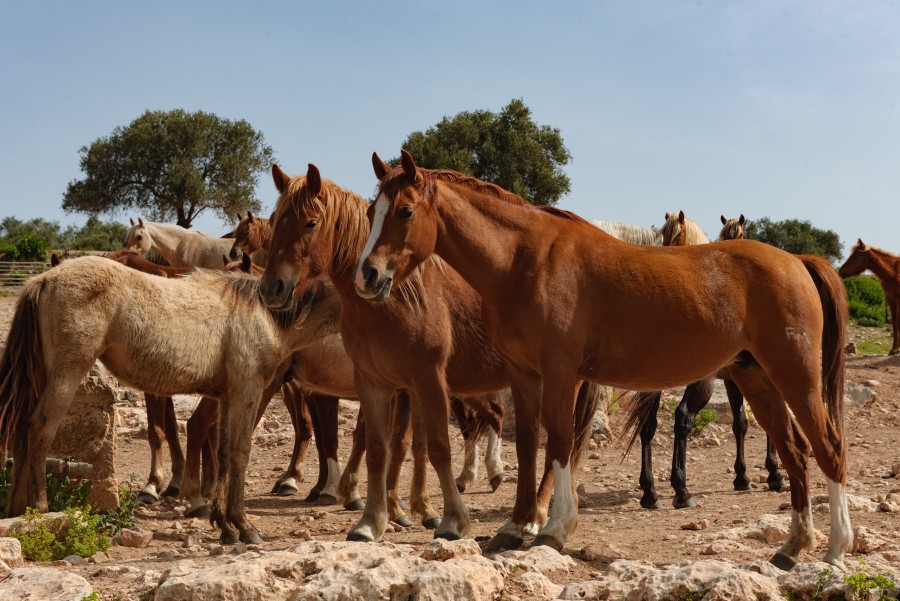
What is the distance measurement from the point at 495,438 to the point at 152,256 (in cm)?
721

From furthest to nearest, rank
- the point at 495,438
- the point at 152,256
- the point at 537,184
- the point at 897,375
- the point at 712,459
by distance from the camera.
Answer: the point at 537,184, the point at 897,375, the point at 152,256, the point at 712,459, the point at 495,438

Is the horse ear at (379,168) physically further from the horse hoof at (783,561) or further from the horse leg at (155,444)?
the horse leg at (155,444)

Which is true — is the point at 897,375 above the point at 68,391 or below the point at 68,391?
above

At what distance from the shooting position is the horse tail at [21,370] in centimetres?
605

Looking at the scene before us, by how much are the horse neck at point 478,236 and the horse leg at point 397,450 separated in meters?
2.36

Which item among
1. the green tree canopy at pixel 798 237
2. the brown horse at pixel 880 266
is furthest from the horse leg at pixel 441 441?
the green tree canopy at pixel 798 237

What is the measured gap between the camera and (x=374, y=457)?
19.3 ft

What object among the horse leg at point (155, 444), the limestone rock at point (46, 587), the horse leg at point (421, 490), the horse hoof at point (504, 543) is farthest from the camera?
the horse leg at point (155, 444)

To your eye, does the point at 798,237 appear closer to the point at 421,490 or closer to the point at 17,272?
the point at 17,272

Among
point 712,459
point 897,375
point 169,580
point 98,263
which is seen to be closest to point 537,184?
point 897,375

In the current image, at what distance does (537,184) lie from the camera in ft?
109

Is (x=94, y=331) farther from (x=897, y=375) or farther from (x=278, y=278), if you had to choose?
(x=897, y=375)

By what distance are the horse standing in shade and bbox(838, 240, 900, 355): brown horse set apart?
447 inches

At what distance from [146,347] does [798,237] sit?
44.1 metres
